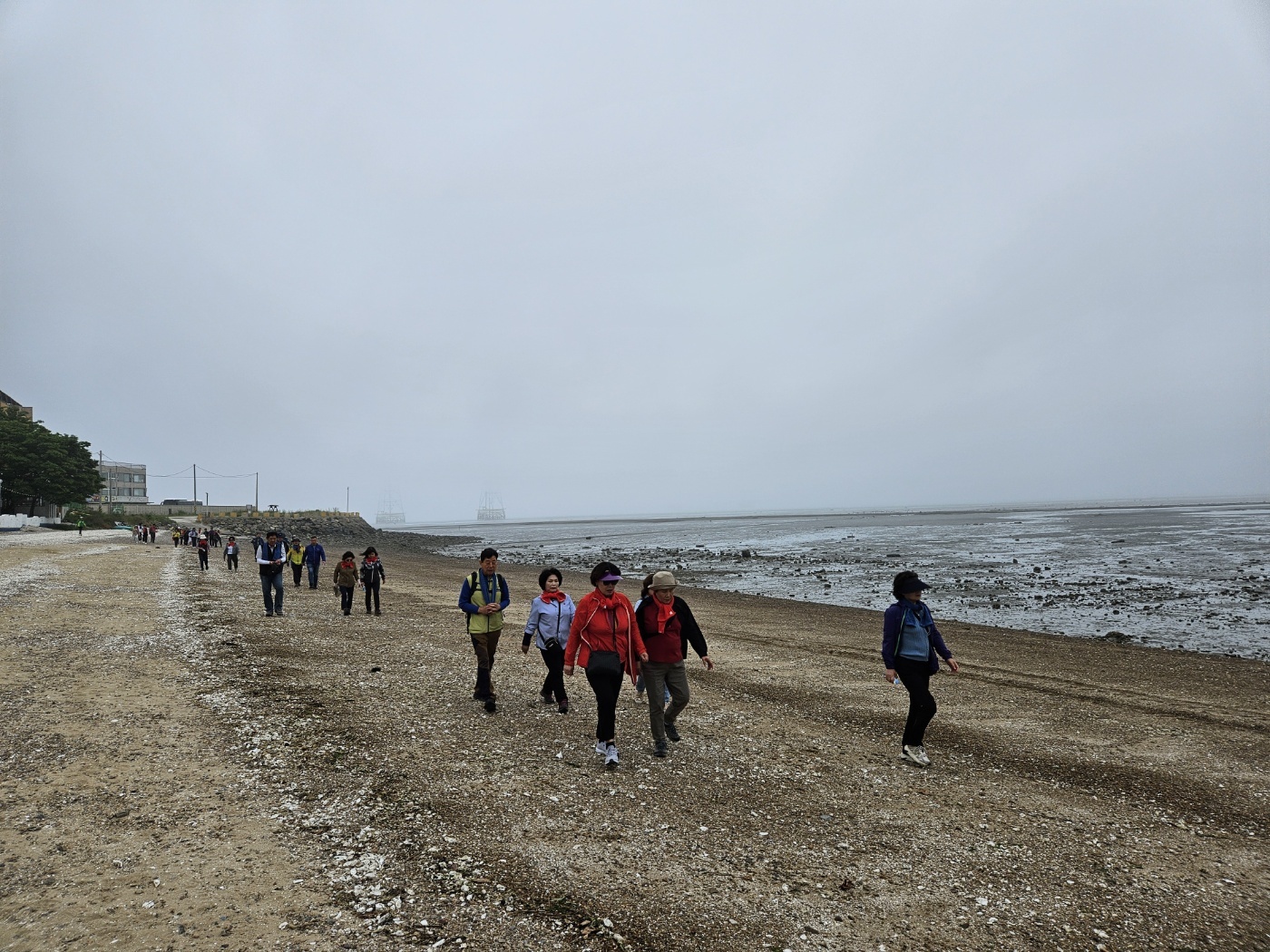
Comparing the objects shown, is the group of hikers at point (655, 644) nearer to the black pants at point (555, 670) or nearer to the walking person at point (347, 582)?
the black pants at point (555, 670)

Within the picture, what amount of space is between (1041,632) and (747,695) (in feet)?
44.6

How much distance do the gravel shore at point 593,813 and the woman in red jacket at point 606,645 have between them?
72 cm

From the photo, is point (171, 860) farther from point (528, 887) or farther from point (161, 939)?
point (528, 887)

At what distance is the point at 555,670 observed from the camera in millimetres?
9477

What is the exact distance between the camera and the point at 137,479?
127938mm

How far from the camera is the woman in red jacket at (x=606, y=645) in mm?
7121

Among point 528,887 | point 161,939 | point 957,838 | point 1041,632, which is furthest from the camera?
point 1041,632

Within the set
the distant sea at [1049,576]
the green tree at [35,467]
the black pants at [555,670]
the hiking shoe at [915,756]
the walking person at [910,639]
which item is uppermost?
the green tree at [35,467]

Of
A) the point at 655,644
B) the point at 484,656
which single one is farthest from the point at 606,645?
the point at 484,656

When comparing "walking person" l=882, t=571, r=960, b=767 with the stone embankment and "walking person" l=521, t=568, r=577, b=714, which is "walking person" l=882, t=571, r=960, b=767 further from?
the stone embankment

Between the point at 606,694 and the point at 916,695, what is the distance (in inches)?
154

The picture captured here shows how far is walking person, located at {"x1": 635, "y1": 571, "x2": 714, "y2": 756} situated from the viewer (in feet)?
24.9

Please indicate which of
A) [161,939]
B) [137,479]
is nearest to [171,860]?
[161,939]

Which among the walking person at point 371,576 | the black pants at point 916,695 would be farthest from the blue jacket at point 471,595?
the walking person at point 371,576
